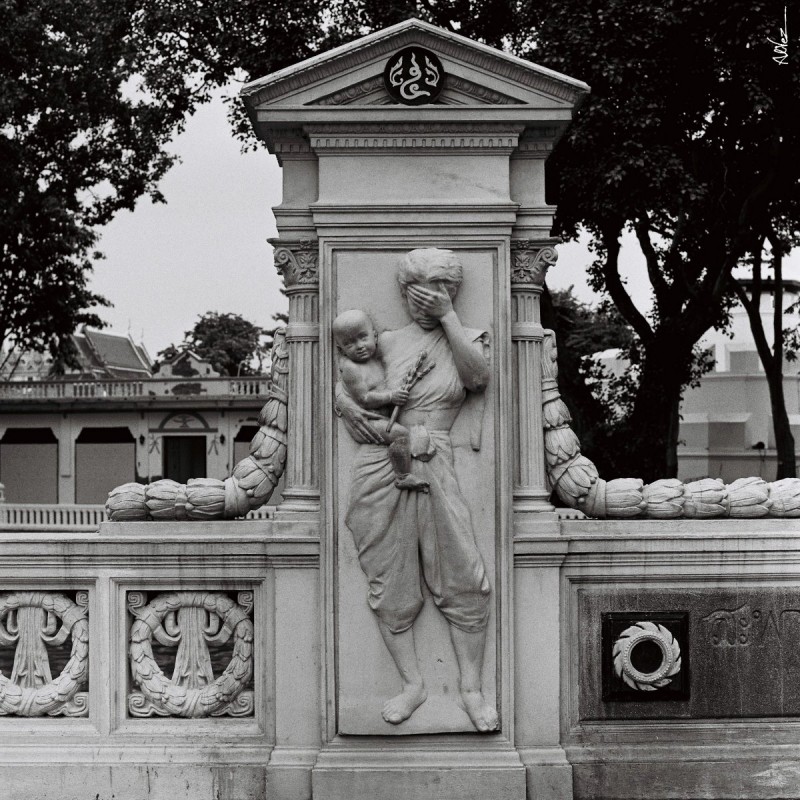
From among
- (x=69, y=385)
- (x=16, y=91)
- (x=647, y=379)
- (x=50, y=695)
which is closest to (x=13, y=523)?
(x=16, y=91)

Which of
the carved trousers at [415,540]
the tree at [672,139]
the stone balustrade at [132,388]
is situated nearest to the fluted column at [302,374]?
the carved trousers at [415,540]

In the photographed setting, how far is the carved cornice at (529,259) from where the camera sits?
5.57 metres

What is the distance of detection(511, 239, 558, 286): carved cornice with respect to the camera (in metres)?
5.57

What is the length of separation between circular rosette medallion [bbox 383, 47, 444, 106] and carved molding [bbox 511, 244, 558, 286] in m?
0.78

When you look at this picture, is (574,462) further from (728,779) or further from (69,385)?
(69,385)

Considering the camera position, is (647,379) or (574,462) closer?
(574,462)

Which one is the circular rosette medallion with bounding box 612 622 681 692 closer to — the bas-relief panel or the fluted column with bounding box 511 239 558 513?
the bas-relief panel

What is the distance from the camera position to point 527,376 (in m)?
5.55

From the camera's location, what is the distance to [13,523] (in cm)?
2517

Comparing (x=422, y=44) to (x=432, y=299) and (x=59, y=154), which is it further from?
(x=59, y=154)

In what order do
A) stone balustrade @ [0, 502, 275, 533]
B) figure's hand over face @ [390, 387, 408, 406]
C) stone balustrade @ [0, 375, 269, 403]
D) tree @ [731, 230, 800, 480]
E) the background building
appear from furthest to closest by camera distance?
stone balustrade @ [0, 375, 269, 403] → the background building → stone balustrade @ [0, 502, 275, 533] → tree @ [731, 230, 800, 480] → figure's hand over face @ [390, 387, 408, 406]

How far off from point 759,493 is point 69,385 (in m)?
32.5

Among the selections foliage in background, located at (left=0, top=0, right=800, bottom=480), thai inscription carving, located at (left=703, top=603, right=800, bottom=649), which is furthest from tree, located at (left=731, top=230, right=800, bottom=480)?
thai inscription carving, located at (left=703, top=603, right=800, bottom=649)

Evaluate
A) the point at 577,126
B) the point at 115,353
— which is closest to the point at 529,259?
the point at 577,126
